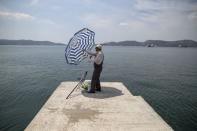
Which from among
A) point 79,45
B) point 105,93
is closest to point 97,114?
point 105,93

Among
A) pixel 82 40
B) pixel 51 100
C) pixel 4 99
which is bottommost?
pixel 4 99

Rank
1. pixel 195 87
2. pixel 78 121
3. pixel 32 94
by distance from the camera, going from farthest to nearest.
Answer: pixel 195 87 < pixel 32 94 < pixel 78 121

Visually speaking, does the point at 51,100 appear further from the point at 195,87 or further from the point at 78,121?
the point at 195,87

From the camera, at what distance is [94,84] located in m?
12.2

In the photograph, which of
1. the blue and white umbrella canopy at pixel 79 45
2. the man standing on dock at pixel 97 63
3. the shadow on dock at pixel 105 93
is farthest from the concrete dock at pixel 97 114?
the blue and white umbrella canopy at pixel 79 45

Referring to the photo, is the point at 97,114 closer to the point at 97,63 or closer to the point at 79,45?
the point at 97,63

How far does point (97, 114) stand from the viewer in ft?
29.5

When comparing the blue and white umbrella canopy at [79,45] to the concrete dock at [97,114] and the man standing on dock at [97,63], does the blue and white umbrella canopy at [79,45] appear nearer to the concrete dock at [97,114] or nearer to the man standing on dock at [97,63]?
the man standing on dock at [97,63]

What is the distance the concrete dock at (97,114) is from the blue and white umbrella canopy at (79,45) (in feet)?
6.90

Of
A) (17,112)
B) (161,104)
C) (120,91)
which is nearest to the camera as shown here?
(120,91)

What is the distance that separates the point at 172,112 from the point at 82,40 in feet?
29.8

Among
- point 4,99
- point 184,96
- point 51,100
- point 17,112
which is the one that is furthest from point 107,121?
point 184,96

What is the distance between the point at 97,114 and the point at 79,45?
4152 mm

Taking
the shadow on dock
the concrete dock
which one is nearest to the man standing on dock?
the shadow on dock
